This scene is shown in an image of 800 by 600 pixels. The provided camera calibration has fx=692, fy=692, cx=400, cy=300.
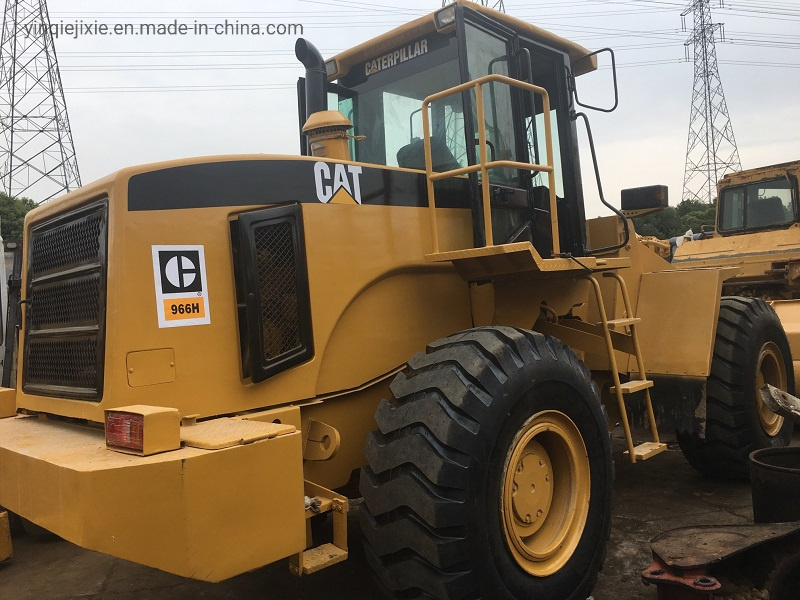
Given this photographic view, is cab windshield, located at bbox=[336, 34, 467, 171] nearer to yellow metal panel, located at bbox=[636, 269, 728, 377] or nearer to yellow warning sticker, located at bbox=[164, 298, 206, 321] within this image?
yellow warning sticker, located at bbox=[164, 298, 206, 321]

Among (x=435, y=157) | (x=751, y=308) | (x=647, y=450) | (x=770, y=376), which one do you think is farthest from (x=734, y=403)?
(x=435, y=157)

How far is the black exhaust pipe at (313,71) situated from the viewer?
396cm

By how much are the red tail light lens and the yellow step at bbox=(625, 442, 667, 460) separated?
8.83 feet

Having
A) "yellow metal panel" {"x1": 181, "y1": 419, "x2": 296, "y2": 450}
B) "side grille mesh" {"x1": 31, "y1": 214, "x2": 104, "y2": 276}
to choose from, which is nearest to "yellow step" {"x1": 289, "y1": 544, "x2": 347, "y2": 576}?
"yellow metal panel" {"x1": 181, "y1": 419, "x2": 296, "y2": 450}

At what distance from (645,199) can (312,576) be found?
3.18m

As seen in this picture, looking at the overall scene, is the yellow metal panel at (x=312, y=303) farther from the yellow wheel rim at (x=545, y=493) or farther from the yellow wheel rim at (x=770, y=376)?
the yellow wheel rim at (x=770, y=376)

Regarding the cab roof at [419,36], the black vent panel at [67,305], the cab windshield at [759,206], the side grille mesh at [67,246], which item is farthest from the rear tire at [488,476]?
the cab windshield at [759,206]

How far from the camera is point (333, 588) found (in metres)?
3.66

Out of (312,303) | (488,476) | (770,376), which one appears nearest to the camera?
(488,476)

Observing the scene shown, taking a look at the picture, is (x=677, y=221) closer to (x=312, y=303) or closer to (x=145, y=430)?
(x=312, y=303)

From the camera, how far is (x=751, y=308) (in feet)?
17.4

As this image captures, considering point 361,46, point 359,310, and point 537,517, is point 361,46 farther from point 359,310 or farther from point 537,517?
point 537,517

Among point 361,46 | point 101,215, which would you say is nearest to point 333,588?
point 101,215

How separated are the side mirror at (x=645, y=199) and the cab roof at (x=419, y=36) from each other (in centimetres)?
103
